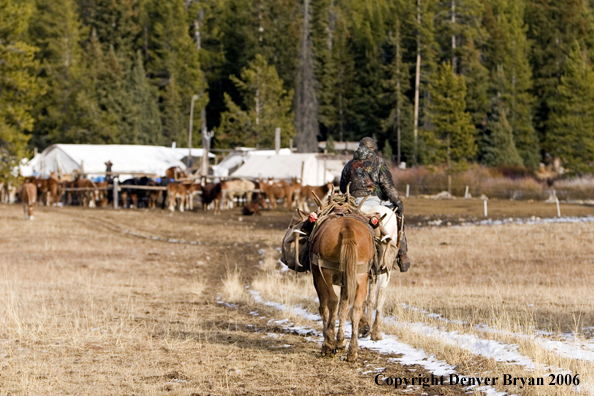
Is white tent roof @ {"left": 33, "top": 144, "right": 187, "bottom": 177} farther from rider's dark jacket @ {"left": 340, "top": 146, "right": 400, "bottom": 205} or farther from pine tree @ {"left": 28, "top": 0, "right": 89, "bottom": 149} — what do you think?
rider's dark jacket @ {"left": 340, "top": 146, "right": 400, "bottom": 205}

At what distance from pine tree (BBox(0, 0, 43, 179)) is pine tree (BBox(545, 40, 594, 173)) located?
39.1 meters

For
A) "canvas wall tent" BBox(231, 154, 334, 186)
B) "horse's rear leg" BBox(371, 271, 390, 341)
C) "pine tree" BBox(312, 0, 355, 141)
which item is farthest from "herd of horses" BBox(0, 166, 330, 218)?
"pine tree" BBox(312, 0, 355, 141)

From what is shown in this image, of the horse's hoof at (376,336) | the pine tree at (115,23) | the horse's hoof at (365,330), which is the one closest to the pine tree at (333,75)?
the pine tree at (115,23)

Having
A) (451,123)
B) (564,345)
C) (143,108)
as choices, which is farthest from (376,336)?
(143,108)

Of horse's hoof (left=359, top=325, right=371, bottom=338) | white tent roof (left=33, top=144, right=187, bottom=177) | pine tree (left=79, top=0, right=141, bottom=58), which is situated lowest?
horse's hoof (left=359, top=325, right=371, bottom=338)

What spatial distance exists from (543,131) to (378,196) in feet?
252

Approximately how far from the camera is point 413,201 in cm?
5188

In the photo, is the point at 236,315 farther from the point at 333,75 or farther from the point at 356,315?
the point at 333,75

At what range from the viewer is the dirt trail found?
27.1 ft

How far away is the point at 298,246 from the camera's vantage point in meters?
10.1

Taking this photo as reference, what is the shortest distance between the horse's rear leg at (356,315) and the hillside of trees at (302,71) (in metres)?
56.5

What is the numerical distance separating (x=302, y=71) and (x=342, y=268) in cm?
8308

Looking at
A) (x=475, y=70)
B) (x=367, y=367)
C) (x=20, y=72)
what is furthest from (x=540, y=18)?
(x=367, y=367)

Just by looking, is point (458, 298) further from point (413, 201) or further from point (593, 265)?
point (413, 201)
